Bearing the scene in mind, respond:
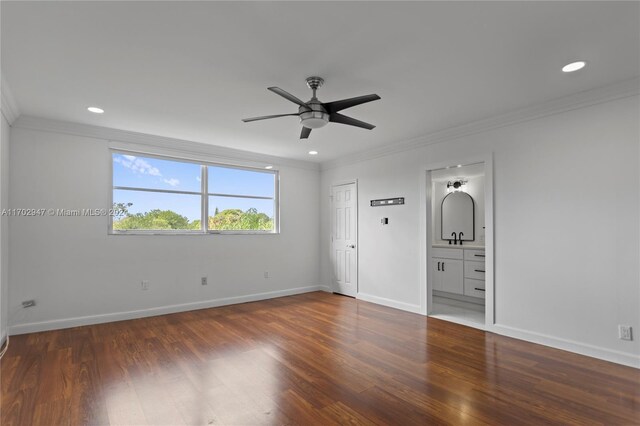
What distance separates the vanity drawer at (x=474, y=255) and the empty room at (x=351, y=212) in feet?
0.11

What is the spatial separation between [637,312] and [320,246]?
4828 mm

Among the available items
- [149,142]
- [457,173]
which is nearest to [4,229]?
[149,142]

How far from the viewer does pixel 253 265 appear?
580cm

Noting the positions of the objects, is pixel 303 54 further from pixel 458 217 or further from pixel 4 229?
pixel 458 217

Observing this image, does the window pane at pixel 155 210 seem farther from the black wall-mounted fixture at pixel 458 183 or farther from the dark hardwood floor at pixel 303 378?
the black wall-mounted fixture at pixel 458 183

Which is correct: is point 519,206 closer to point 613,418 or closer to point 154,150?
point 613,418

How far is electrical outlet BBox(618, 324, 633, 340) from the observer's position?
2994 mm

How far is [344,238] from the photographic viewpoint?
6.23 metres

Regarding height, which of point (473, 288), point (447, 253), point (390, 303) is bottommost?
point (390, 303)

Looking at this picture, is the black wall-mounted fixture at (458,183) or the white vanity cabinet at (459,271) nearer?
the white vanity cabinet at (459,271)

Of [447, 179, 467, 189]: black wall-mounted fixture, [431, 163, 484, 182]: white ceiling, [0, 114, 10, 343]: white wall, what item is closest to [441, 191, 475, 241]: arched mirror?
[447, 179, 467, 189]: black wall-mounted fixture

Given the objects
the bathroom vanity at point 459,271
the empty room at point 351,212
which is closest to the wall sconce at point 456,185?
the empty room at point 351,212

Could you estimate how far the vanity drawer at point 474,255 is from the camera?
208 inches

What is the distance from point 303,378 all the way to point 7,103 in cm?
412
